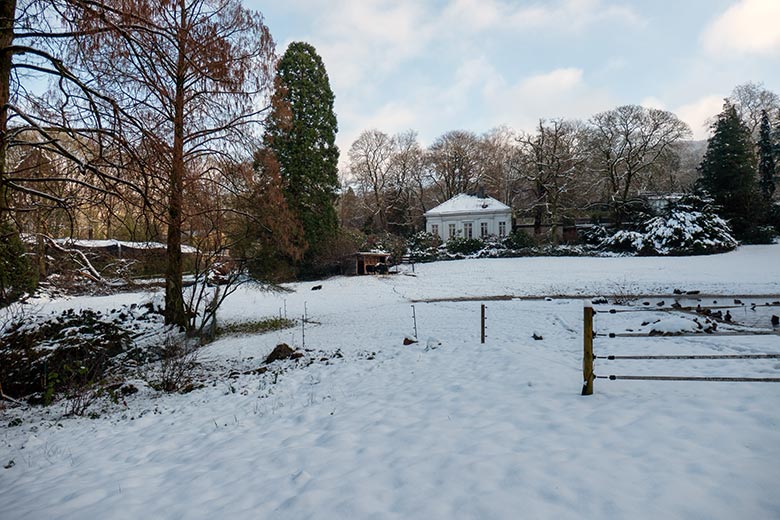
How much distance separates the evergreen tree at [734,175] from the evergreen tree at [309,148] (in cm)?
2549

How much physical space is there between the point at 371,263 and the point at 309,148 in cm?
782

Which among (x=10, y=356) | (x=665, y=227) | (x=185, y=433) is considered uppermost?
(x=665, y=227)

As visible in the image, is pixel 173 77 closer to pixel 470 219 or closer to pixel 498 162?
→ pixel 470 219

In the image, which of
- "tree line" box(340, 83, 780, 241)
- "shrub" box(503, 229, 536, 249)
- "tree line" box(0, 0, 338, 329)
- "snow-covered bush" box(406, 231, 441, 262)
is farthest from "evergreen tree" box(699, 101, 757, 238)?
"tree line" box(0, 0, 338, 329)

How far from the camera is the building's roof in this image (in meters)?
34.2

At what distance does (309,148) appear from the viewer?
74.0ft

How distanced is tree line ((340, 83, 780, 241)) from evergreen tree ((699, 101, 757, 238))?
7cm

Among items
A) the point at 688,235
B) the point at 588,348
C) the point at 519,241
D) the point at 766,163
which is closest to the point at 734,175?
the point at 766,163

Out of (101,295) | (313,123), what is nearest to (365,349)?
(101,295)

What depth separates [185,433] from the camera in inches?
182

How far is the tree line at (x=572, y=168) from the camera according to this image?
91.3 ft

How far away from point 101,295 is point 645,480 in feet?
72.8

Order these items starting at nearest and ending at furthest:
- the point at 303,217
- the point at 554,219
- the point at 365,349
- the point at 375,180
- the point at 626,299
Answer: the point at 365,349
the point at 626,299
the point at 303,217
the point at 554,219
the point at 375,180

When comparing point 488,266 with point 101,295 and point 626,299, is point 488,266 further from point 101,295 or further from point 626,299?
point 101,295
